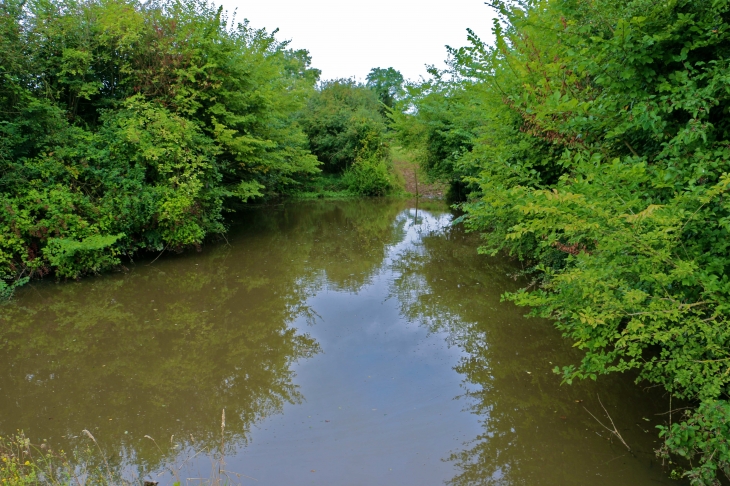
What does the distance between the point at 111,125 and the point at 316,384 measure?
7968 mm

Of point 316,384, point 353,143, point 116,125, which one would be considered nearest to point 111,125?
point 116,125

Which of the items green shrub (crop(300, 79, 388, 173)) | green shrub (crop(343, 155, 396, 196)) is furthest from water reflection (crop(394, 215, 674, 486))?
green shrub (crop(300, 79, 388, 173))

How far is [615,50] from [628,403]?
11.5 ft

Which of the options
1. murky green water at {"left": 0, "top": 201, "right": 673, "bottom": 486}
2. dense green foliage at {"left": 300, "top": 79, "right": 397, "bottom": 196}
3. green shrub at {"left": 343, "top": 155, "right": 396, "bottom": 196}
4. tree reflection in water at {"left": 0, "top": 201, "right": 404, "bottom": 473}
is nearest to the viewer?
murky green water at {"left": 0, "top": 201, "right": 673, "bottom": 486}

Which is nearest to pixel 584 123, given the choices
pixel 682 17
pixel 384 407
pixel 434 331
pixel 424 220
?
pixel 682 17

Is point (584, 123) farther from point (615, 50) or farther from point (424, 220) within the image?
point (424, 220)

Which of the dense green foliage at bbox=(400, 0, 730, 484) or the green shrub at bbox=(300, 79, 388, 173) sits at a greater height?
the green shrub at bbox=(300, 79, 388, 173)

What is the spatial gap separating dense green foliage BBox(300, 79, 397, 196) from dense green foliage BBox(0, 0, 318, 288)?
51.7ft

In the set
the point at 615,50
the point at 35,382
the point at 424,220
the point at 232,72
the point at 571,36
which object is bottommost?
the point at 35,382

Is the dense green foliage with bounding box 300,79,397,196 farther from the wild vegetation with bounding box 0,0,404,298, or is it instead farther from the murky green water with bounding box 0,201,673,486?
the murky green water with bounding box 0,201,673,486

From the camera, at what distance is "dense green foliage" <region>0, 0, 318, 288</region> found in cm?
887

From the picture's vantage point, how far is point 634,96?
339cm

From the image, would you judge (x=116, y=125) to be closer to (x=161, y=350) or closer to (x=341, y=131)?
(x=161, y=350)

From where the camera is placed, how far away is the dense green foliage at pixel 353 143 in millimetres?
28534
